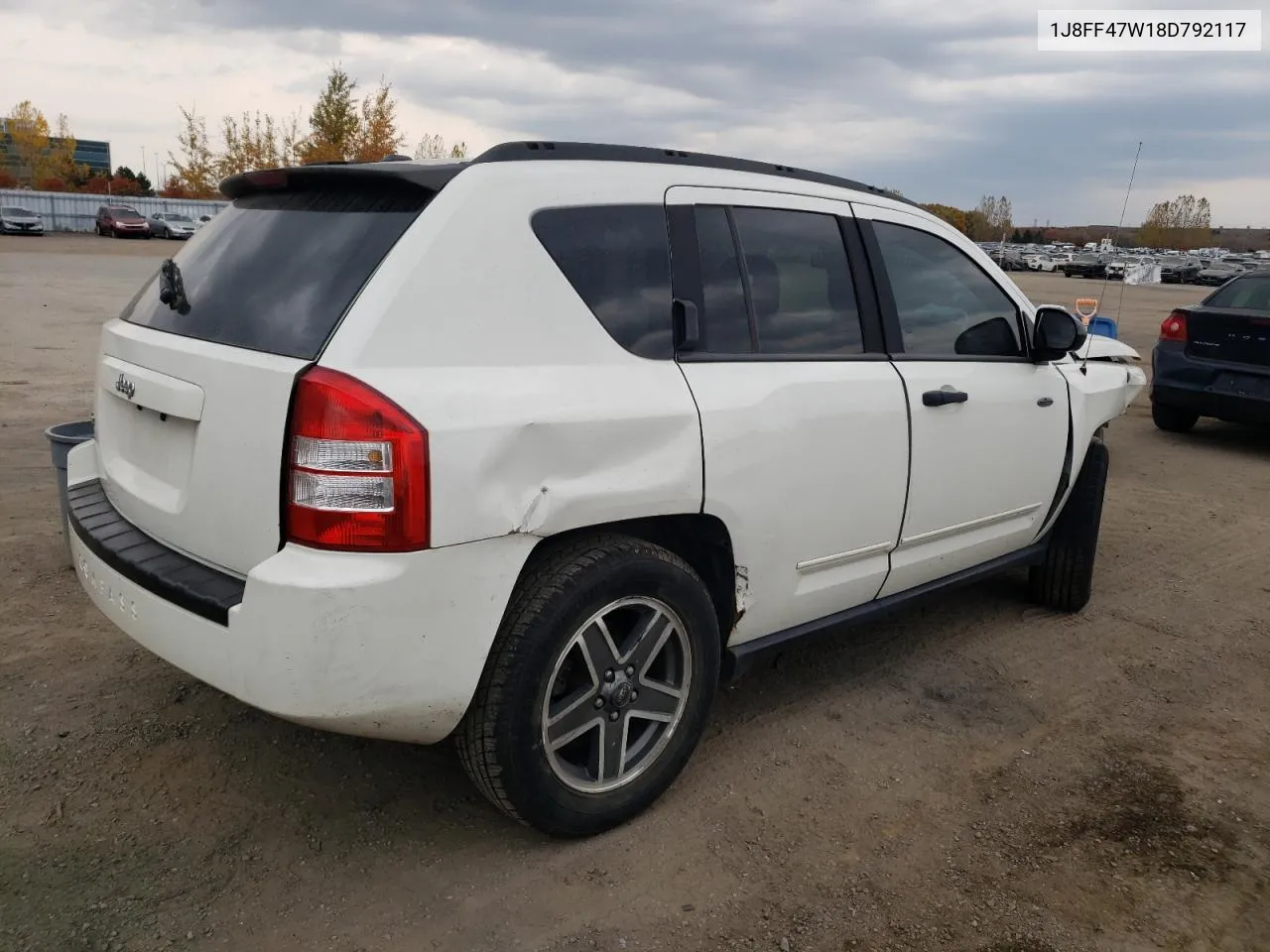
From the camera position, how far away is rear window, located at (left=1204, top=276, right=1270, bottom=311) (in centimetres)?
873

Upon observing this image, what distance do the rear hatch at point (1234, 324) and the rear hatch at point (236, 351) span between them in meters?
8.35

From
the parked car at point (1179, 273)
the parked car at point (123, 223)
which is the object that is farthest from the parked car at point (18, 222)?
the parked car at point (1179, 273)

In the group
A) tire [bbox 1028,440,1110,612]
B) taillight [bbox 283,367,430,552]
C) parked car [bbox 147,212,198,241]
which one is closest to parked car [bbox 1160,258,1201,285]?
parked car [bbox 147,212,198,241]

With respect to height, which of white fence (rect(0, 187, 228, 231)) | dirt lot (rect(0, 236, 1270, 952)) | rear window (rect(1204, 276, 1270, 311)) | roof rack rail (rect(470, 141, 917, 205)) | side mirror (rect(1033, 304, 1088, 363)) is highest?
white fence (rect(0, 187, 228, 231))

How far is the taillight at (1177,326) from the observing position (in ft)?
30.0

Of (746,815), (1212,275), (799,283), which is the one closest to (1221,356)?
(799,283)

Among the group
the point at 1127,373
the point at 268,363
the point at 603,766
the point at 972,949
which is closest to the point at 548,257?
the point at 268,363

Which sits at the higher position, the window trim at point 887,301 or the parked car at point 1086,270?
the parked car at point 1086,270

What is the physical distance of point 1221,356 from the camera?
347 inches

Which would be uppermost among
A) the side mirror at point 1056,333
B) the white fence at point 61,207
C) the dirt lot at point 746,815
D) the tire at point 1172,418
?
the white fence at point 61,207

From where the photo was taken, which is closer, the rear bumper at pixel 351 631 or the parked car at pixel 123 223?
the rear bumper at pixel 351 631

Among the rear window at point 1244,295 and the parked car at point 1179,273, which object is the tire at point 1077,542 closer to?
the rear window at point 1244,295

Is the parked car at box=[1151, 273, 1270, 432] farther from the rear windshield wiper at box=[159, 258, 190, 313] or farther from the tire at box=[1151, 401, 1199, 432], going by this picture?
the rear windshield wiper at box=[159, 258, 190, 313]

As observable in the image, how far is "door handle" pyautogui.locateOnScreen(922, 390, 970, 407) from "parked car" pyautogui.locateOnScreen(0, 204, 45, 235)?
4842 centimetres
